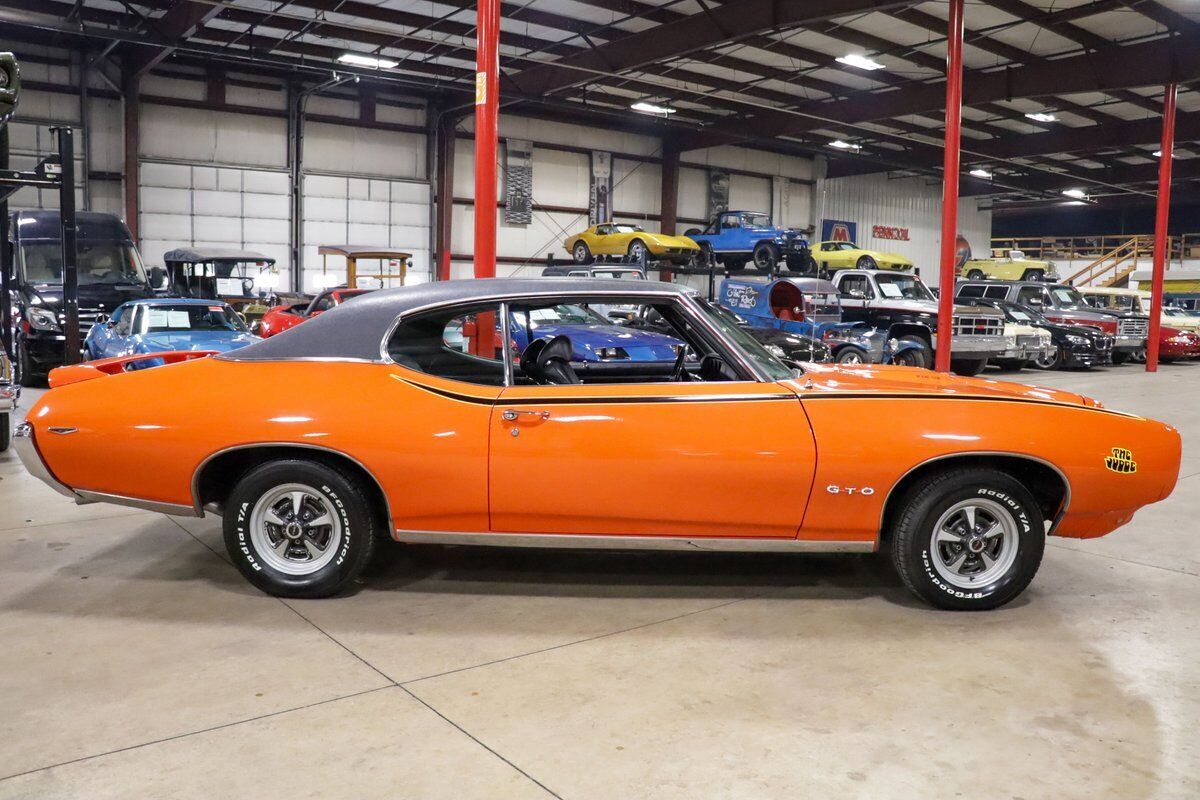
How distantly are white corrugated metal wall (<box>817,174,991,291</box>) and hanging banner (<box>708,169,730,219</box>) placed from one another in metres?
4.27

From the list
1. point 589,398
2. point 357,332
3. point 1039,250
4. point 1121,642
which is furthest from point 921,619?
point 1039,250

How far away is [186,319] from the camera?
35.6 ft

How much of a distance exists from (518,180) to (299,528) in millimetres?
23326

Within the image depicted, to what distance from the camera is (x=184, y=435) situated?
12.7ft

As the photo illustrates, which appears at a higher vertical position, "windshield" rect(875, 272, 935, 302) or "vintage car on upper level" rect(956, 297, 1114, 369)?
"windshield" rect(875, 272, 935, 302)

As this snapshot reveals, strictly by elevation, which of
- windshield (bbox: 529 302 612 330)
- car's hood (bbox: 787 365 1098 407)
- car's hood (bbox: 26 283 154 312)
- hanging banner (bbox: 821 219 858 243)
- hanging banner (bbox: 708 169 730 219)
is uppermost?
hanging banner (bbox: 708 169 730 219)

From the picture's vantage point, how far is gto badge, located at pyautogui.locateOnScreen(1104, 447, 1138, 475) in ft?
12.7

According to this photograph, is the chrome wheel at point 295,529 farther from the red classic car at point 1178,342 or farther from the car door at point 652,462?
the red classic car at point 1178,342

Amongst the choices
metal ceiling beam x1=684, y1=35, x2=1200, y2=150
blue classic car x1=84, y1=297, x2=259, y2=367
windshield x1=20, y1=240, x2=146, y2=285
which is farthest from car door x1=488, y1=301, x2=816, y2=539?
metal ceiling beam x1=684, y1=35, x2=1200, y2=150

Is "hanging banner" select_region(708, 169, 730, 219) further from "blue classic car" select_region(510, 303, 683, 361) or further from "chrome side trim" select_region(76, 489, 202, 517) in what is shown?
"chrome side trim" select_region(76, 489, 202, 517)

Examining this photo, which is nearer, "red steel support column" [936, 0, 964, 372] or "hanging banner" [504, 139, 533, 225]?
"red steel support column" [936, 0, 964, 372]

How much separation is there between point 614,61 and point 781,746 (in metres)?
19.0

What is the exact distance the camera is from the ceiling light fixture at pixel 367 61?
20.5m

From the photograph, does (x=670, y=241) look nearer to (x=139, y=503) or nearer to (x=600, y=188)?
(x=600, y=188)
